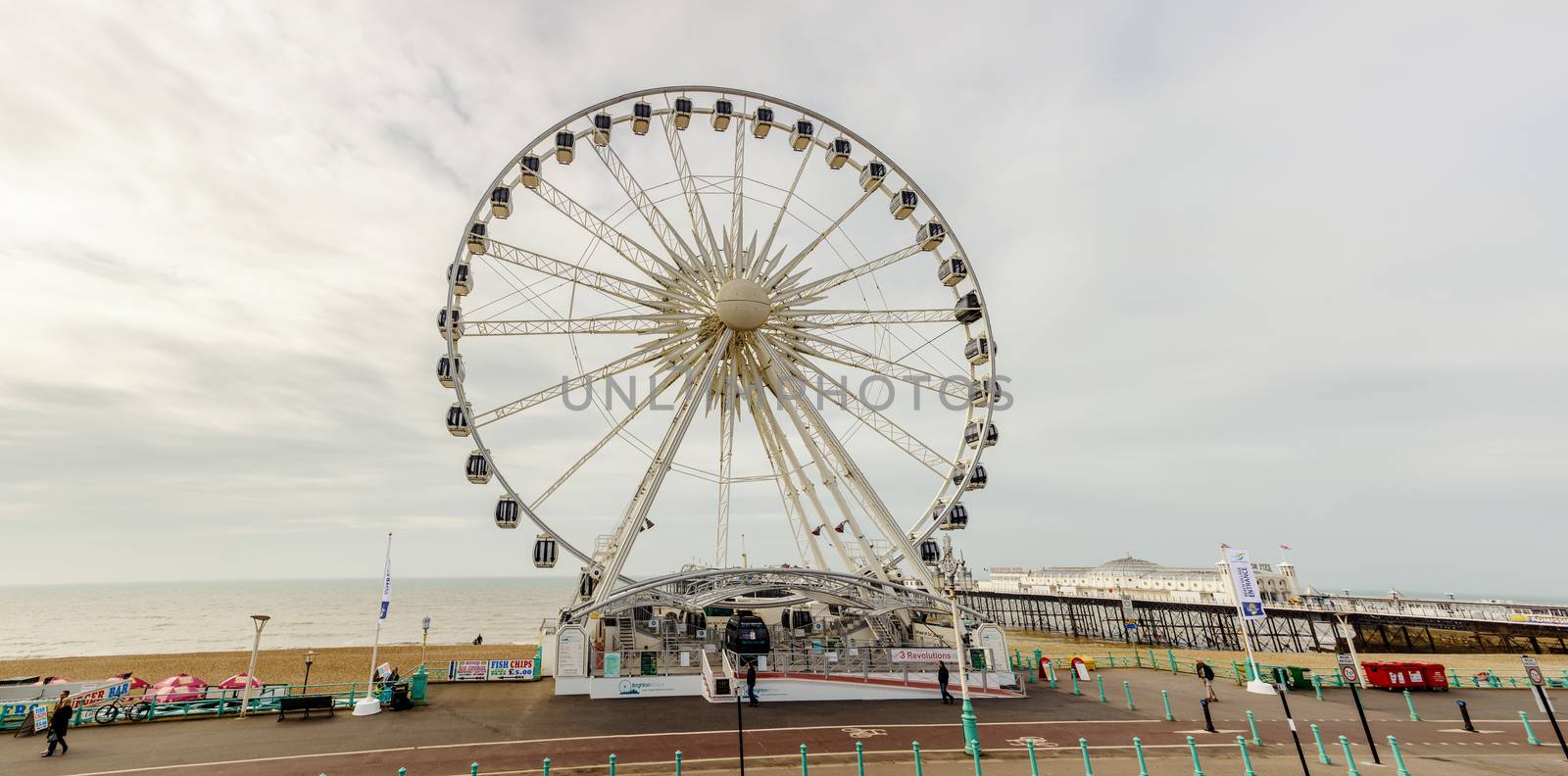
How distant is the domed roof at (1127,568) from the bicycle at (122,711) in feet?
333

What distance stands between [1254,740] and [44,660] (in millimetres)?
73752

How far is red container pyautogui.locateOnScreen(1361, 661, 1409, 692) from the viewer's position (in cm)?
2481

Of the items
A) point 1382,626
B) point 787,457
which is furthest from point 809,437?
point 1382,626

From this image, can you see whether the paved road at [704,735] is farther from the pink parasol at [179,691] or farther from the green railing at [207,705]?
the pink parasol at [179,691]

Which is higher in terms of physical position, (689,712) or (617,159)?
(617,159)

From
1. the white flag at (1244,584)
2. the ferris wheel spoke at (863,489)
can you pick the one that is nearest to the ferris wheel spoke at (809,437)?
the ferris wheel spoke at (863,489)

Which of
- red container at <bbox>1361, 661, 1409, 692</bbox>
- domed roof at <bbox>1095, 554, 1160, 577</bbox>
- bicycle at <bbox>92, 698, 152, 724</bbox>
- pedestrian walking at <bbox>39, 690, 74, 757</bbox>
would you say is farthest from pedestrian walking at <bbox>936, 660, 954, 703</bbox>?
domed roof at <bbox>1095, 554, 1160, 577</bbox>

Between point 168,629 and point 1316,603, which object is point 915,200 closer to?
point 1316,603

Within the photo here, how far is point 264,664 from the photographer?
132 feet

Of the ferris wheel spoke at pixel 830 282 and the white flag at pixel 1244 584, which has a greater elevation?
the ferris wheel spoke at pixel 830 282

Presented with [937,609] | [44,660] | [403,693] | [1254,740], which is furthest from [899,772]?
[44,660]

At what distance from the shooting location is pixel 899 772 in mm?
14016

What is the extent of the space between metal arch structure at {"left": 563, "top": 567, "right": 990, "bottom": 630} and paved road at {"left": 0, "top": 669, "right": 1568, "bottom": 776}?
4097 millimetres

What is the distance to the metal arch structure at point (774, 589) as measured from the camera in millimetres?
25234
